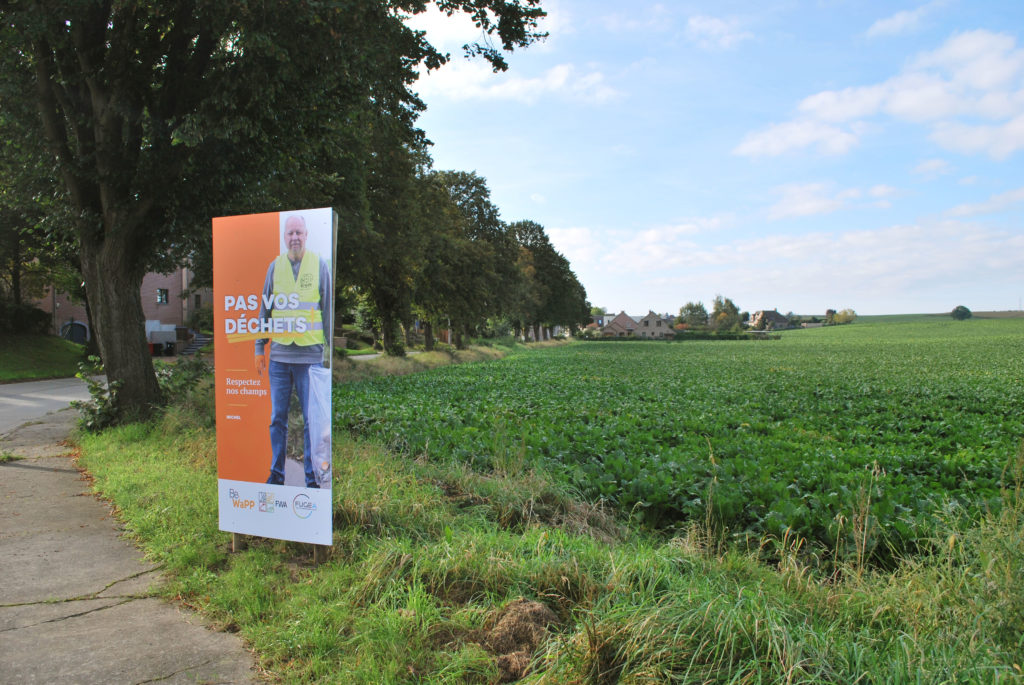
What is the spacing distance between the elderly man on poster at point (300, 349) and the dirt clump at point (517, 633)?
177cm

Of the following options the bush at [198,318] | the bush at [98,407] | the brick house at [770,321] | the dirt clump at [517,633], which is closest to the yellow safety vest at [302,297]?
the dirt clump at [517,633]

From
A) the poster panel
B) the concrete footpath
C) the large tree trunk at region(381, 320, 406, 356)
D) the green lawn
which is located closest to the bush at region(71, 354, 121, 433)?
the concrete footpath

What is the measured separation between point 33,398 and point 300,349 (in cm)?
1772

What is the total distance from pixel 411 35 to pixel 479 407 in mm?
7857

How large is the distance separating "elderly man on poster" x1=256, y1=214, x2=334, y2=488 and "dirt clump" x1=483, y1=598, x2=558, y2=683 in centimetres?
177

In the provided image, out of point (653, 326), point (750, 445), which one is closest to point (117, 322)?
point (750, 445)

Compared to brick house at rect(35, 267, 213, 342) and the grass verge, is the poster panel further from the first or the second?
brick house at rect(35, 267, 213, 342)

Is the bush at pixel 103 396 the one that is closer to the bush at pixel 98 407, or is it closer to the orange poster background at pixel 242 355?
the bush at pixel 98 407

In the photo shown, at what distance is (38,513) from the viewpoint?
6.38 m

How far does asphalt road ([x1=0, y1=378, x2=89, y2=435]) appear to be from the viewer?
13.4 meters

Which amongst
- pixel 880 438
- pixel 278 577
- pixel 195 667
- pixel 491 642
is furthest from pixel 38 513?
pixel 880 438

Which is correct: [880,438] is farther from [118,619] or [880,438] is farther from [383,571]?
[118,619]

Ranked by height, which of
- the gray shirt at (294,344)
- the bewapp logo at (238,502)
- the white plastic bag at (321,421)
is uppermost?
the gray shirt at (294,344)

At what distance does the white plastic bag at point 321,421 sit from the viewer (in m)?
4.43
